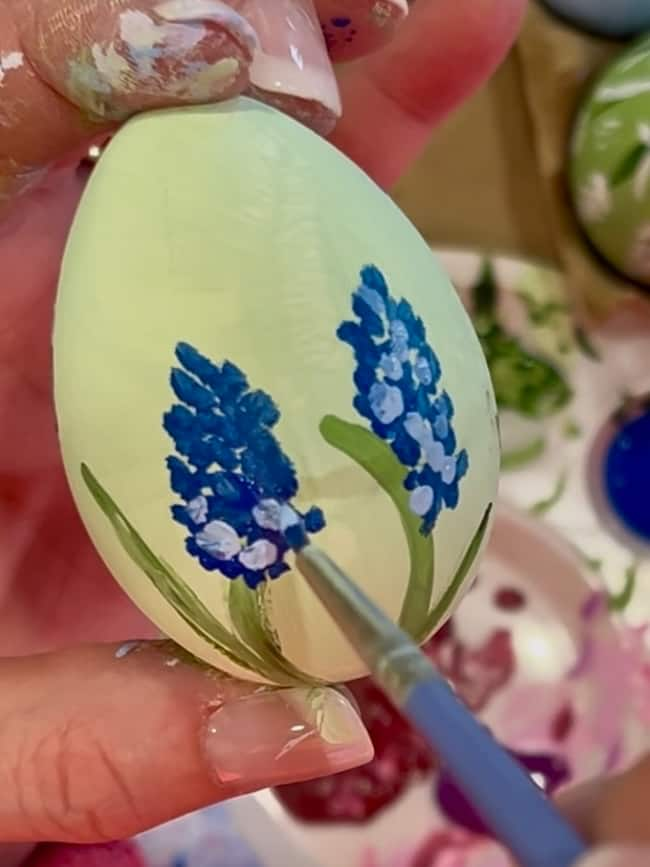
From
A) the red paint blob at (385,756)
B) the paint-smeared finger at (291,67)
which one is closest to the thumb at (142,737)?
the paint-smeared finger at (291,67)

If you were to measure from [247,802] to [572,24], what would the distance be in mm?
610

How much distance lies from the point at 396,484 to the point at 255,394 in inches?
2.2

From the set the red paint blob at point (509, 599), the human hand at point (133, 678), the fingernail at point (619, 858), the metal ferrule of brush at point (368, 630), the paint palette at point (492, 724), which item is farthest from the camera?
the red paint blob at point (509, 599)

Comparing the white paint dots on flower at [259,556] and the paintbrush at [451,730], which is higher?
the paintbrush at [451,730]

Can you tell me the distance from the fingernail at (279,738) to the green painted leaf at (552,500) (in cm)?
46

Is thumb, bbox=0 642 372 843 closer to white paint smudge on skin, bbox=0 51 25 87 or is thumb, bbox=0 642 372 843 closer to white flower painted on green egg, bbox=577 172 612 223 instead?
white paint smudge on skin, bbox=0 51 25 87

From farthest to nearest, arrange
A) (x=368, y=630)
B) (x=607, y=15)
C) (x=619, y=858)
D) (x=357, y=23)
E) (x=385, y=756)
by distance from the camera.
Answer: (x=607, y=15) → (x=385, y=756) → (x=357, y=23) → (x=368, y=630) → (x=619, y=858)

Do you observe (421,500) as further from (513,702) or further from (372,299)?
(513,702)

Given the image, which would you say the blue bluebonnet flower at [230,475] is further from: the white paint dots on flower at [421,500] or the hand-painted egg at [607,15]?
the hand-painted egg at [607,15]

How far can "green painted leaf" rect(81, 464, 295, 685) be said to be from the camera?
0.39 metres

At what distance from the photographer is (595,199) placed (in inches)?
32.2

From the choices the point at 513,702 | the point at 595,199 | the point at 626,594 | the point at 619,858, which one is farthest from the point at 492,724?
the point at 619,858

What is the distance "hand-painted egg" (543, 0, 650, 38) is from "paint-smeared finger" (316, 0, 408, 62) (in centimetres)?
40

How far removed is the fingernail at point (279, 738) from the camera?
15.5 inches
